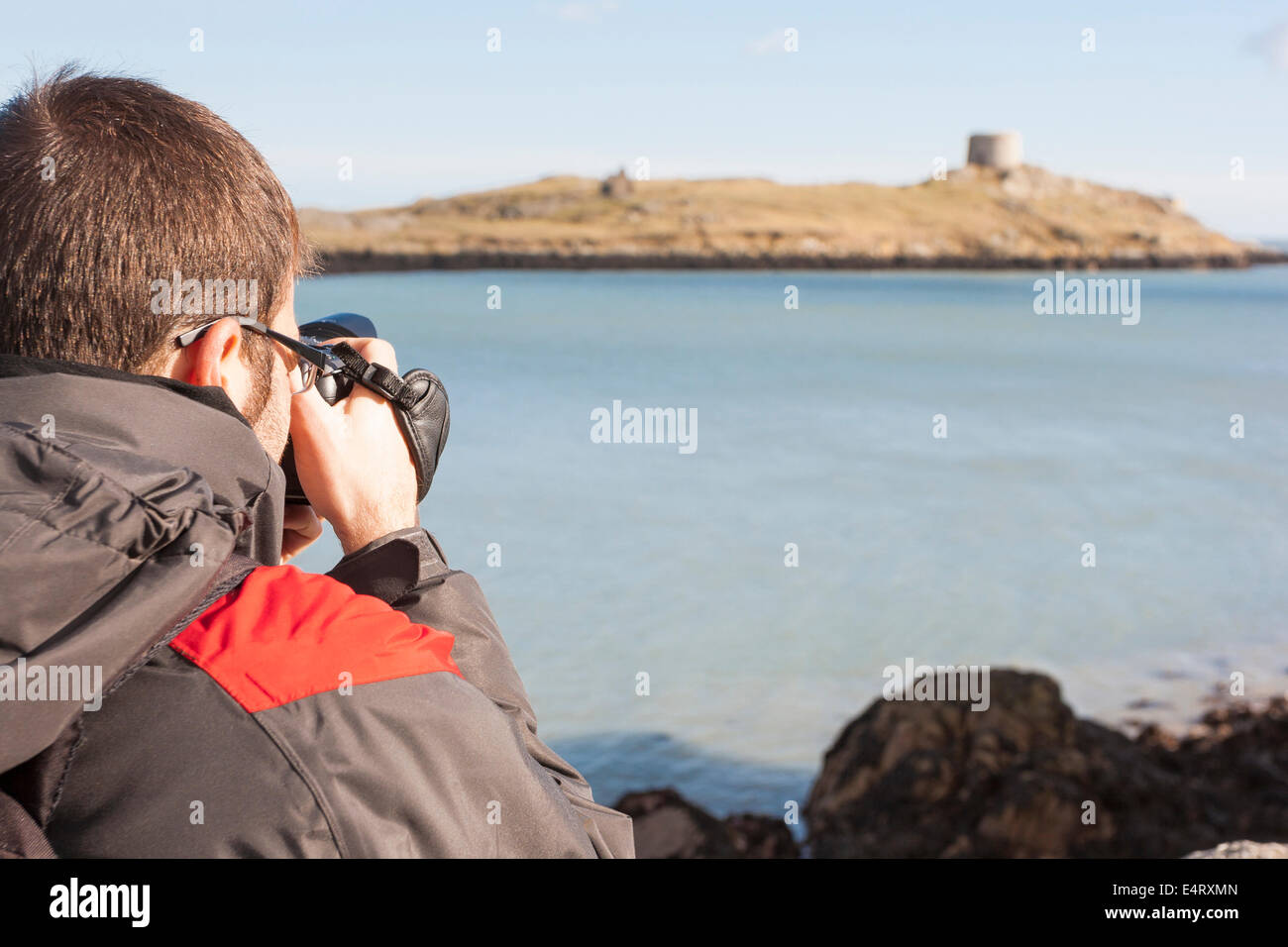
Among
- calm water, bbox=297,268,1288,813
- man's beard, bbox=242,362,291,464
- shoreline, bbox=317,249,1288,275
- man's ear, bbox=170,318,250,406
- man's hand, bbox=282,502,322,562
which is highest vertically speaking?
shoreline, bbox=317,249,1288,275

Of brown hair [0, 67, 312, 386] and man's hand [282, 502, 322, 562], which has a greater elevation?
brown hair [0, 67, 312, 386]

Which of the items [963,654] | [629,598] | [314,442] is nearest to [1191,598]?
[963,654]

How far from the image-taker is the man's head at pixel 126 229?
1023mm

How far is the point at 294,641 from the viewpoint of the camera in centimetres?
88

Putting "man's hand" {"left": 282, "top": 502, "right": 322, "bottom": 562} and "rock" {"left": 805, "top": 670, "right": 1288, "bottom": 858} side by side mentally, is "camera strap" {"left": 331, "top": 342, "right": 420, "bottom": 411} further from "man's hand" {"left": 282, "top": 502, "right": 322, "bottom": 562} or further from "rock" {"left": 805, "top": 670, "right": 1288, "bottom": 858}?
"rock" {"left": 805, "top": 670, "right": 1288, "bottom": 858}

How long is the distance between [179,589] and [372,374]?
0.58 metres

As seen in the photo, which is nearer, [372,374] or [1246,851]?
[372,374]

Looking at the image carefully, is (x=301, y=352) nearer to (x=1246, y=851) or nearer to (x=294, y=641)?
(x=294, y=641)

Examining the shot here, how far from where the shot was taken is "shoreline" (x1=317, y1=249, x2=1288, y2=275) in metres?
54.5

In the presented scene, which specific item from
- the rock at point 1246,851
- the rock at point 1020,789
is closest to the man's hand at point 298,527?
the rock at point 1246,851

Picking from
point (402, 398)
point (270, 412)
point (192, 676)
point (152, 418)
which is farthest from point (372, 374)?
point (192, 676)

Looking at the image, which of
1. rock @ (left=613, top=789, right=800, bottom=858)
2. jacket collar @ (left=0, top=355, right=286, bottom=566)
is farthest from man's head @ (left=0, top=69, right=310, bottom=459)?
rock @ (left=613, top=789, right=800, bottom=858)

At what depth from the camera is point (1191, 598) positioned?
1292 cm

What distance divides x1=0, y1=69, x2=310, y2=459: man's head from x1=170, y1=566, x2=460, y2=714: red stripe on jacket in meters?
0.30
